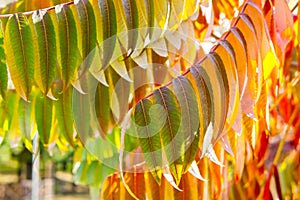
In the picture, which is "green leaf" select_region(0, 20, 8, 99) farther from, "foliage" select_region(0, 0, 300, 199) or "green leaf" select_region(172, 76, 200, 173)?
"green leaf" select_region(172, 76, 200, 173)

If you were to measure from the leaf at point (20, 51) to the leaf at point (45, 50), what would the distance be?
0.04 feet

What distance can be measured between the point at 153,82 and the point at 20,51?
328 millimetres

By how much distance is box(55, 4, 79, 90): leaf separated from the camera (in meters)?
0.83

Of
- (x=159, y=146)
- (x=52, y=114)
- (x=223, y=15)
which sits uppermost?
(x=223, y=15)

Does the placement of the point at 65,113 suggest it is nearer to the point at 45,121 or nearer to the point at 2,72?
the point at 45,121

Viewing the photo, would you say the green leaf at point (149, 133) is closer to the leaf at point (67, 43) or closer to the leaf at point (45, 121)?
the leaf at point (67, 43)

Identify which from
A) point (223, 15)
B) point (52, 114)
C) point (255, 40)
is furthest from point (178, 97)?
point (223, 15)

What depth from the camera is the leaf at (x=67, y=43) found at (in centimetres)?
83

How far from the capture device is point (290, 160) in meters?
1.43

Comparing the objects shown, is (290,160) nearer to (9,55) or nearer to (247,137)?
(247,137)

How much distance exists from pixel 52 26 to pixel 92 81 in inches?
6.7

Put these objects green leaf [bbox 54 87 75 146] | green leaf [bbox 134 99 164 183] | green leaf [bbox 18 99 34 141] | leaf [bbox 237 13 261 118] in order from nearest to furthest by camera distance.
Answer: green leaf [bbox 134 99 164 183] < leaf [bbox 237 13 261 118] < green leaf [bbox 54 87 75 146] < green leaf [bbox 18 99 34 141]

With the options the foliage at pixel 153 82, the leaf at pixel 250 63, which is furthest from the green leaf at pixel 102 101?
the leaf at pixel 250 63

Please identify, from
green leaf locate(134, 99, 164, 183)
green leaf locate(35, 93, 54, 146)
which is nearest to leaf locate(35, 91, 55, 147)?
green leaf locate(35, 93, 54, 146)
